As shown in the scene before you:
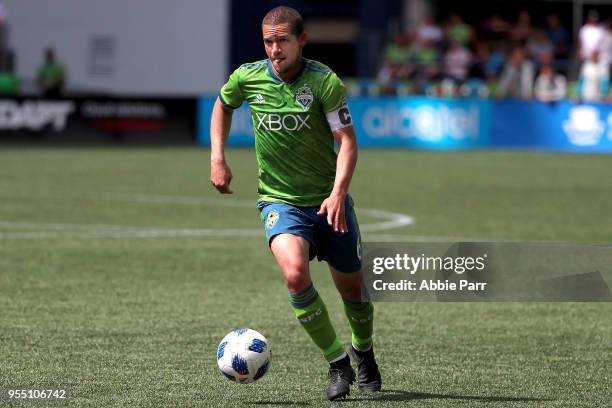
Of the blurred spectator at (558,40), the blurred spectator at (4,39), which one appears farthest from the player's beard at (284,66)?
the blurred spectator at (4,39)

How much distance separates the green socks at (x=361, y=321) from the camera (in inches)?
280

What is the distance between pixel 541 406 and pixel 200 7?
35.7m

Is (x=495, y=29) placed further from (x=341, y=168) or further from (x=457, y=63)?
(x=341, y=168)

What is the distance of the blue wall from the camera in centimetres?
3053

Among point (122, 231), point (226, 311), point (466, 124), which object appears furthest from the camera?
point (466, 124)

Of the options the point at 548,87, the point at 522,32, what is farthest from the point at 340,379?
the point at 522,32

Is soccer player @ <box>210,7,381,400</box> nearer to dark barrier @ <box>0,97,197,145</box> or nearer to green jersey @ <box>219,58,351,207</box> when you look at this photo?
green jersey @ <box>219,58,351,207</box>

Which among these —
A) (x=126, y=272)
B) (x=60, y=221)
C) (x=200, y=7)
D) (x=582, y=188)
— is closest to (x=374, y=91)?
(x=200, y=7)

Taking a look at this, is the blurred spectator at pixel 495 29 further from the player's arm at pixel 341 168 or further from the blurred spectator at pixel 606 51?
the player's arm at pixel 341 168

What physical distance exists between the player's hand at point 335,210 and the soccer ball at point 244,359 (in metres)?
0.74

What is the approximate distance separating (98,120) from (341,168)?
24603 mm

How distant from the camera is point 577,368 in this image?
768cm

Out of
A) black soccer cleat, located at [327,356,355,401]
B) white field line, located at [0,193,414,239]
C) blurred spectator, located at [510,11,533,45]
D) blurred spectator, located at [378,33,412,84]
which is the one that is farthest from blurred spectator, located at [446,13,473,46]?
black soccer cleat, located at [327,356,355,401]

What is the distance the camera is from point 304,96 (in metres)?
6.86
